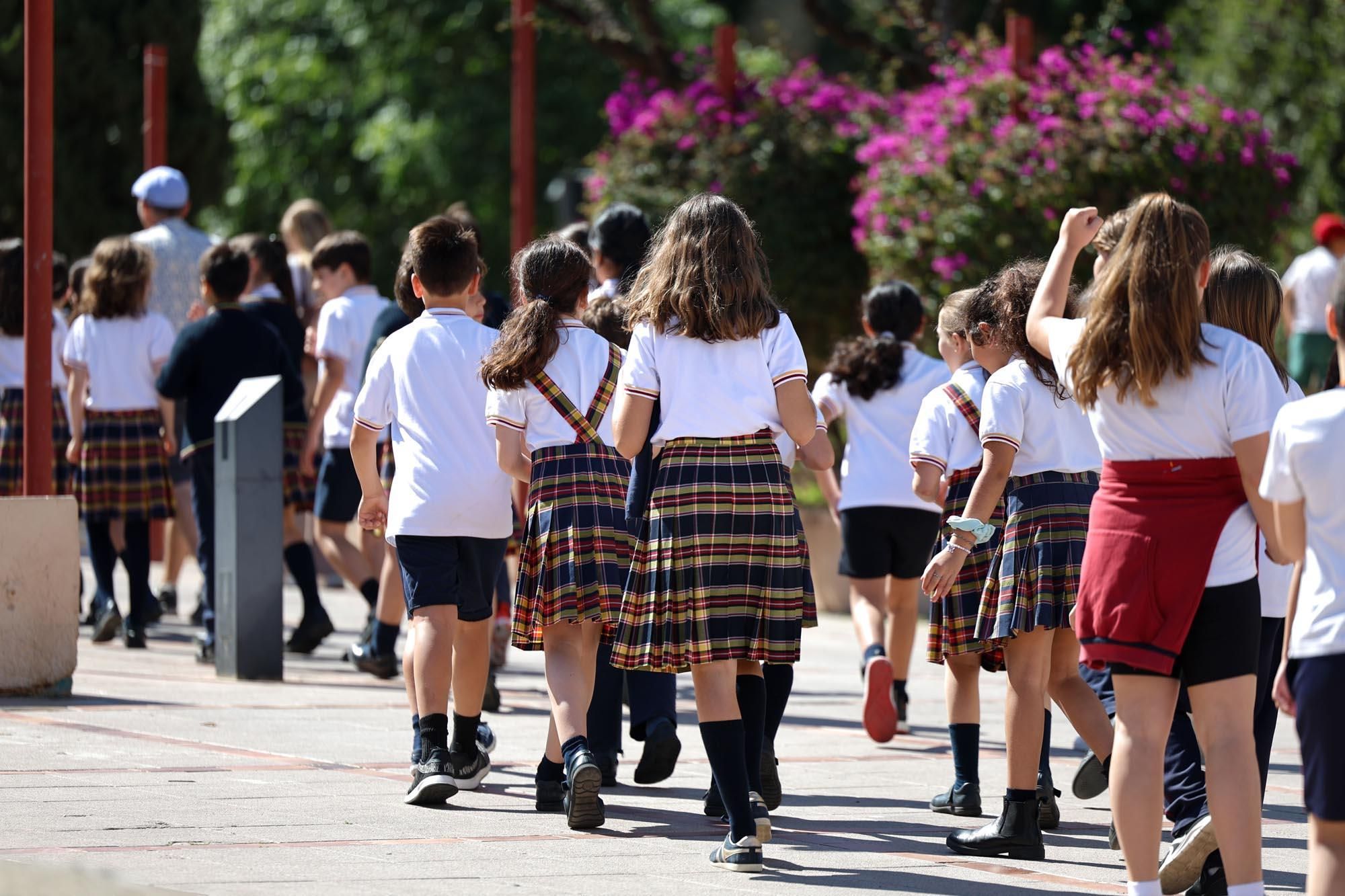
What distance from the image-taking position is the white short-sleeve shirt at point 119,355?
10148mm

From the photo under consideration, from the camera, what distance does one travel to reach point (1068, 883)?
17.3 ft

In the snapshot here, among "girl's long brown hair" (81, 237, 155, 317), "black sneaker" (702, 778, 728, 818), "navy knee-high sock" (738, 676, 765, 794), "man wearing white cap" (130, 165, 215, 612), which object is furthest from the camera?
"man wearing white cap" (130, 165, 215, 612)

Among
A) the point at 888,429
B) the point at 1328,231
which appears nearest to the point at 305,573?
the point at 888,429

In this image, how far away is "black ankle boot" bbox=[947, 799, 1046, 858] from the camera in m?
5.61

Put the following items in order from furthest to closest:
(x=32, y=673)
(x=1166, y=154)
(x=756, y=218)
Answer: (x=756, y=218)
(x=1166, y=154)
(x=32, y=673)

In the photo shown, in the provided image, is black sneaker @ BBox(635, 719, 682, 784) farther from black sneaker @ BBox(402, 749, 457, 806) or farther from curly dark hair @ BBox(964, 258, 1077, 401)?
curly dark hair @ BBox(964, 258, 1077, 401)

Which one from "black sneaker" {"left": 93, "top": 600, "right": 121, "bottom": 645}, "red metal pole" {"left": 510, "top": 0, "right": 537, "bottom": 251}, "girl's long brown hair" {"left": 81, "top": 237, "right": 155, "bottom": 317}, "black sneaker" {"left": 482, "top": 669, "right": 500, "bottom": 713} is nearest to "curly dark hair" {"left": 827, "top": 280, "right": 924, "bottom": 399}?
"black sneaker" {"left": 482, "top": 669, "right": 500, "bottom": 713}

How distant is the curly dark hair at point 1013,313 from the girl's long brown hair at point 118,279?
5.27 meters

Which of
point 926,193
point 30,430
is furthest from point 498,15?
point 30,430

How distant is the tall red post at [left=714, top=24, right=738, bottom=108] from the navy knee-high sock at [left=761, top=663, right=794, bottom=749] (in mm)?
10683

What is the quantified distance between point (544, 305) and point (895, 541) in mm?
2642

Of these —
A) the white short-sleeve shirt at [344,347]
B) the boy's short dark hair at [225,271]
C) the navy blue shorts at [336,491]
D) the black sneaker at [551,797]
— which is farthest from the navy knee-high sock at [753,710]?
the boy's short dark hair at [225,271]

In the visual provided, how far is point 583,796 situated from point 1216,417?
2251mm

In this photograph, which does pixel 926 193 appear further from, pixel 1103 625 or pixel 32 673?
pixel 1103 625
